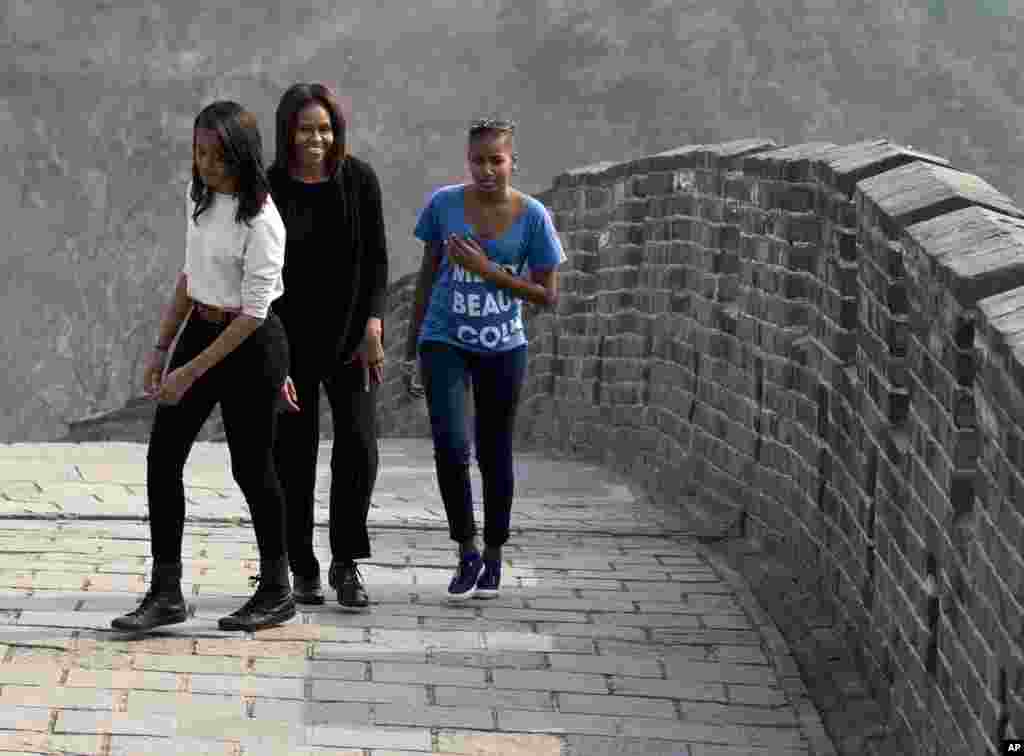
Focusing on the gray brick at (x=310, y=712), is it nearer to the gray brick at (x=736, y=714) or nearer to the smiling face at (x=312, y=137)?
the gray brick at (x=736, y=714)

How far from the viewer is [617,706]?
241 inches

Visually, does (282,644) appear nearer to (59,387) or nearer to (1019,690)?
(1019,690)

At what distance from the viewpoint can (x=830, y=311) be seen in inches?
297

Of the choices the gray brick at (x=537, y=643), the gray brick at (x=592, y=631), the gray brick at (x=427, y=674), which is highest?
the gray brick at (x=427, y=674)

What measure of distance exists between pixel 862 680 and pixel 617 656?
72cm

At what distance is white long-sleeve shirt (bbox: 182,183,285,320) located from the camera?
634cm

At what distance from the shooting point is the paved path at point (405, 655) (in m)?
5.72

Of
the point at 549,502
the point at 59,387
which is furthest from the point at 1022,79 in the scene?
the point at 549,502

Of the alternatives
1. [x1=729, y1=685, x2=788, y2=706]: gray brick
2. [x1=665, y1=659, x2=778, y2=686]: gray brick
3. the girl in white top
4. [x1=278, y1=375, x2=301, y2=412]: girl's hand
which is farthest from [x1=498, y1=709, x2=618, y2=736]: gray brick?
[x1=278, y1=375, x2=301, y2=412]: girl's hand

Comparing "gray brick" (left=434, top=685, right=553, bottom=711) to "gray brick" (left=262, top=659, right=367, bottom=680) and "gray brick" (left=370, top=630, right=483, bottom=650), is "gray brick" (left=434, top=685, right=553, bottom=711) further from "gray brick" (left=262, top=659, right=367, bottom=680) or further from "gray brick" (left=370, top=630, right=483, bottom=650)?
"gray brick" (left=370, top=630, right=483, bottom=650)

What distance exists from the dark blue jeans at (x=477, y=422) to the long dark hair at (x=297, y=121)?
669 mm

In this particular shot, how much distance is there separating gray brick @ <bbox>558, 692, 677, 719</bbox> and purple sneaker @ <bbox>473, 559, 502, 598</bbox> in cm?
121

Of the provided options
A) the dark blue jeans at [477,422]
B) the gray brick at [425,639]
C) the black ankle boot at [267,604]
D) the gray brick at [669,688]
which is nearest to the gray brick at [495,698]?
the gray brick at [669,688]

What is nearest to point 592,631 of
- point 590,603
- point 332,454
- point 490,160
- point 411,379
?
point 590,603
